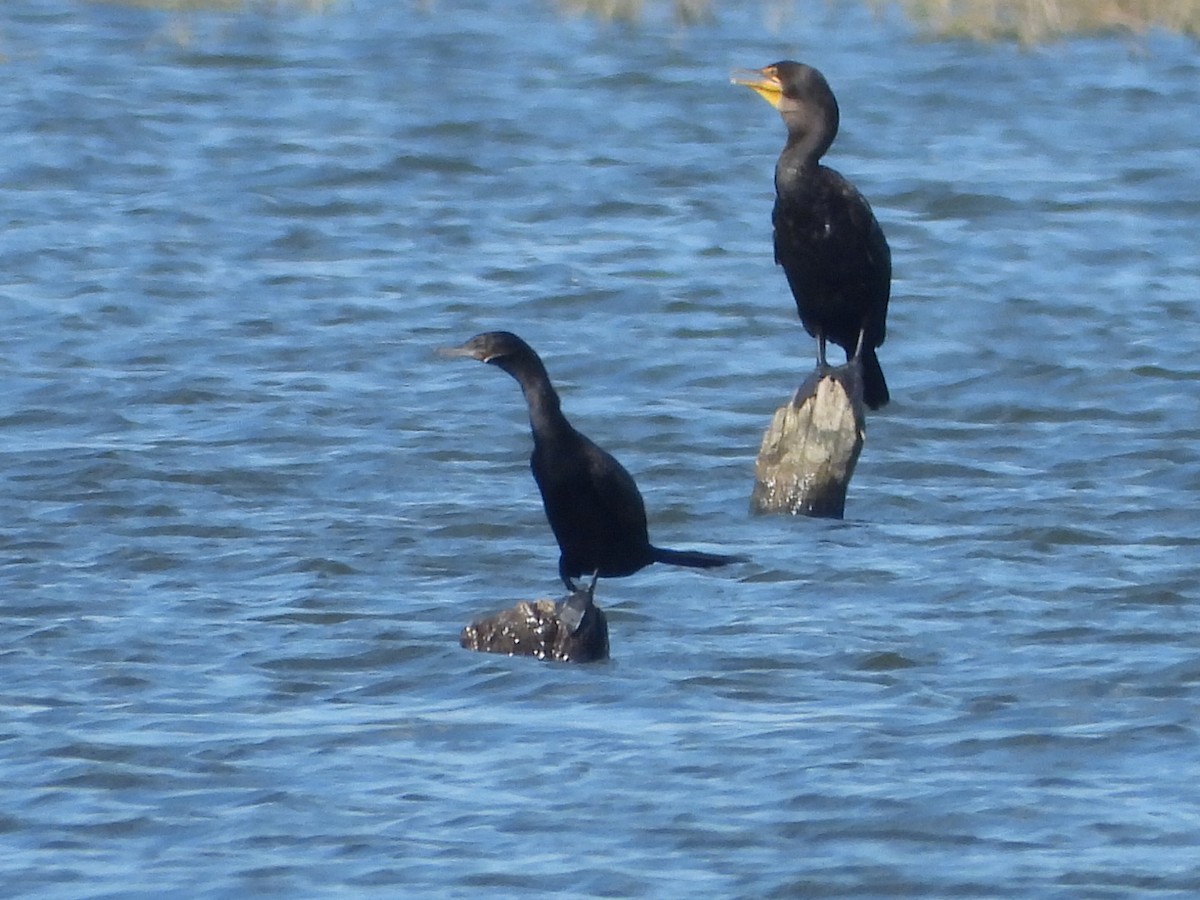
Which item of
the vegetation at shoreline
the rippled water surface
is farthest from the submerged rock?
the vegetation at shoreline

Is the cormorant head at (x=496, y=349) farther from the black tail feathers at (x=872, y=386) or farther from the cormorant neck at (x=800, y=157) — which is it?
the black tail feathers at (x=872, y=386)

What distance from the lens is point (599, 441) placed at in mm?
10000

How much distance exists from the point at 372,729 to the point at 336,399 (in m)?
4.50

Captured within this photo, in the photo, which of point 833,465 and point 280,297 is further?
point 280,297

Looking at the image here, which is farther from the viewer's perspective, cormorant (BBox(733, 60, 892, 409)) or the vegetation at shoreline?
the vegetation at shoreline

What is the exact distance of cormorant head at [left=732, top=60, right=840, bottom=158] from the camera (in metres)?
8.16

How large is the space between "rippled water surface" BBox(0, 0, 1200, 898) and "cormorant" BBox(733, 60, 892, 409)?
2.04ft

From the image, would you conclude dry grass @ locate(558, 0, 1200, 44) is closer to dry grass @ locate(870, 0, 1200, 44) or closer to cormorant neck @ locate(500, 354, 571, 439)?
dry grass @ locate(870, 0, 1200, 44)

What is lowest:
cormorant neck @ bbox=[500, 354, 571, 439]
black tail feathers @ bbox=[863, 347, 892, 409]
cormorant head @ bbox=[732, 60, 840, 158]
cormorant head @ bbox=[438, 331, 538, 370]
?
black tail feathers @ bbox=[863, 347, 892, 409]

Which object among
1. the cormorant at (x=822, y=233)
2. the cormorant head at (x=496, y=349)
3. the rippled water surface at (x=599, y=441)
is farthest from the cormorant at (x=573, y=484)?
the cormorant at (x=822, y=233)

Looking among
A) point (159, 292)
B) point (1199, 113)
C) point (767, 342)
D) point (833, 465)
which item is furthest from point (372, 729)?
point (1199, 113)

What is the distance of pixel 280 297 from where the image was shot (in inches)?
493

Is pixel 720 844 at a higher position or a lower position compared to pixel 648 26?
lower

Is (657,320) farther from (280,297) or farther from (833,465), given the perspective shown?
(833,465)
